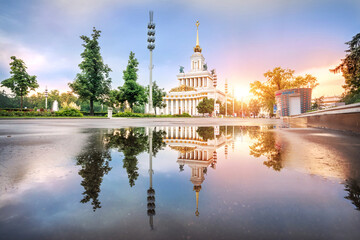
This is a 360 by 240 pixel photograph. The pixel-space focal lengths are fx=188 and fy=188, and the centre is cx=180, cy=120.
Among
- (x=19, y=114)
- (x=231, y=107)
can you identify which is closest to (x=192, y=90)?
(x=231, y=107)

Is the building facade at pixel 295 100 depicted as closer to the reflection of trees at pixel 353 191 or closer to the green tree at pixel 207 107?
the reflection of trees at pixel 353 191

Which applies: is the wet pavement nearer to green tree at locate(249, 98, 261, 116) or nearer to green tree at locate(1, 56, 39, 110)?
green tree at locate(1, 56, 39, 110)

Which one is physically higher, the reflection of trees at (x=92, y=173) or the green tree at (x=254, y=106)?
the green tree at (x=254, y=106)

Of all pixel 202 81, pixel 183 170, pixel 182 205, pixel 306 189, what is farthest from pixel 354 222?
pixel 202 81

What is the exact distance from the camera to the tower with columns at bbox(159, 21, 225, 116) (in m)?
99.0

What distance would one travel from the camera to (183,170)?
2611 millimetres

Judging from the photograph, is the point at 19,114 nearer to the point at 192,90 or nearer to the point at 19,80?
the point at 19,80

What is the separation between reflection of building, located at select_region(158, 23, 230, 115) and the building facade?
220 feet

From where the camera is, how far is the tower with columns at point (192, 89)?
99.0 metres

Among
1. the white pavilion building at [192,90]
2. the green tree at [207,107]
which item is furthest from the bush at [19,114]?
the white pavilion building at [192,90]

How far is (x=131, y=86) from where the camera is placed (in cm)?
4125

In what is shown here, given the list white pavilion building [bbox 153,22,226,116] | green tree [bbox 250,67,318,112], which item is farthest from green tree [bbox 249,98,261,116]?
green tree [bbox 250,67,318,112]

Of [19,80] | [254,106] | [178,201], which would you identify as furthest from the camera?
A: [254,106]

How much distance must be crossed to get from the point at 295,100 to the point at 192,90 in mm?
79585
